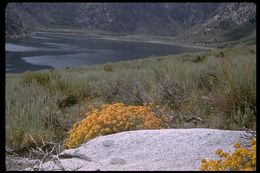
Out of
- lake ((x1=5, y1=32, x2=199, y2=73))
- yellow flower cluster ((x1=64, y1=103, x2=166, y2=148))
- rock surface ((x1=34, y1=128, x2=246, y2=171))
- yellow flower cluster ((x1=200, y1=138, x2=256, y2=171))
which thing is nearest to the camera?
yellow flower cluster ((x1=200, y1=138, x2=256, y2=171))

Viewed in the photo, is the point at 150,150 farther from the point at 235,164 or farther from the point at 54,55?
the point at 54,55

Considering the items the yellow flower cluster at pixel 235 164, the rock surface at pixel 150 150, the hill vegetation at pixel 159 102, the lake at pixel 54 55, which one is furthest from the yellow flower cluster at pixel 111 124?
the lake at pixel 54 55

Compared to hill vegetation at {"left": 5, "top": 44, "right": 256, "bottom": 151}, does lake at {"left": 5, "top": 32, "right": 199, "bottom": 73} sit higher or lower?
higher

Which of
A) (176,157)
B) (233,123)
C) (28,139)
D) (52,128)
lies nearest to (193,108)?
(233,123)

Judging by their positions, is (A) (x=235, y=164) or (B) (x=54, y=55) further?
(B) (x=54, y=55)

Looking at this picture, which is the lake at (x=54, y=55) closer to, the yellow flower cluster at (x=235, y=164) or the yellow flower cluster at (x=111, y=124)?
the yellow flower cluster at (x=111, y=124)

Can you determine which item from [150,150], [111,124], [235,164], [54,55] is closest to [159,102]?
[111,124]

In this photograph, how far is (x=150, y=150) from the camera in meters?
4.32

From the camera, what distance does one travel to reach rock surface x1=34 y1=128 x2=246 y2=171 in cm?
400

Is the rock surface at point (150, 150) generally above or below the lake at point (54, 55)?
below

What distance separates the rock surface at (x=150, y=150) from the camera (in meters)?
4.00

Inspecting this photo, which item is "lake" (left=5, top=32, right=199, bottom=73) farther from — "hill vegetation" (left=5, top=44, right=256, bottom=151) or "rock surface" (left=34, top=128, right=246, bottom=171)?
"rock surface" (left=34, top=128, right=246, bottom=171)

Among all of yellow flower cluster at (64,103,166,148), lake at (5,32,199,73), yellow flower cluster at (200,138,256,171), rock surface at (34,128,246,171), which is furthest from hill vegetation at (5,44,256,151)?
lake at (5,32,199,73)

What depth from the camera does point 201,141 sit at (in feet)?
14.6
